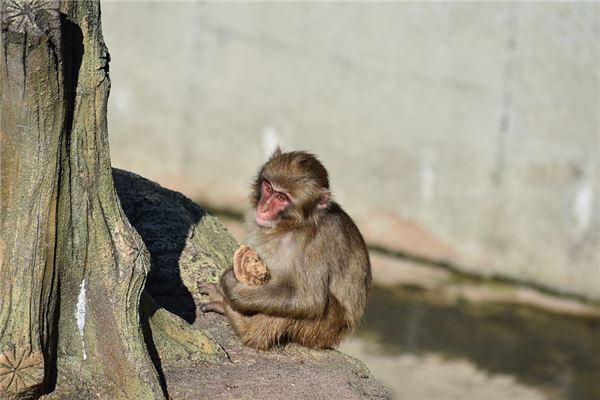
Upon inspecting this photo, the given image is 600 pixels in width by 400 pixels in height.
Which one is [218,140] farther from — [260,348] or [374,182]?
[260,348]

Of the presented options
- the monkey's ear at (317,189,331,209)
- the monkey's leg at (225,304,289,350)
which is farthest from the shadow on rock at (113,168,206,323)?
the monkey's ear at (317,189,331,209)

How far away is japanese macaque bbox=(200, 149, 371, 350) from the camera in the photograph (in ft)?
17.6

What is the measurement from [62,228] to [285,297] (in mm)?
1374

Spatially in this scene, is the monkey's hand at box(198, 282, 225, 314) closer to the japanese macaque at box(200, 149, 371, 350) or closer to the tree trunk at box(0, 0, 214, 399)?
the japanese macaque at box(200, 149, 371, 350)

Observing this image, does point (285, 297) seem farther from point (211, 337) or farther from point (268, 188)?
point (268, 188)

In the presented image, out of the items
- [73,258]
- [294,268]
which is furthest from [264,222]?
[73,258]

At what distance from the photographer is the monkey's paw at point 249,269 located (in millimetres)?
5410

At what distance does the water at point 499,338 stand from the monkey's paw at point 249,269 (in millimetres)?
4784

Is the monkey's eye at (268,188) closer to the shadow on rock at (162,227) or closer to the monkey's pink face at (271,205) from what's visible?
the monkey's pink face at (271,205)

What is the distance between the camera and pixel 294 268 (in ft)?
17.8

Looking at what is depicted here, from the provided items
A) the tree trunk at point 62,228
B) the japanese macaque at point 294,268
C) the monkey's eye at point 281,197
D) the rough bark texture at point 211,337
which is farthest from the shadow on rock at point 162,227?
the tree trunk at point 62,228

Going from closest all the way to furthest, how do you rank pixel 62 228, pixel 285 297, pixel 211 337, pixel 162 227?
1. pixel 62 228
2. pixel 211 337
3. pixel 285 297
4. pixel 162 227

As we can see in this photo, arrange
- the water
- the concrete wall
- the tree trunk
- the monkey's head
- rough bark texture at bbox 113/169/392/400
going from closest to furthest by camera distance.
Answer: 1. the tree trunk
2. rough bark texture at bbox 113/169/392/400
3. the monkey's head
4. the water
5. the concrete wall

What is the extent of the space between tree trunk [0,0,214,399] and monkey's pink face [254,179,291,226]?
115 centimetres
